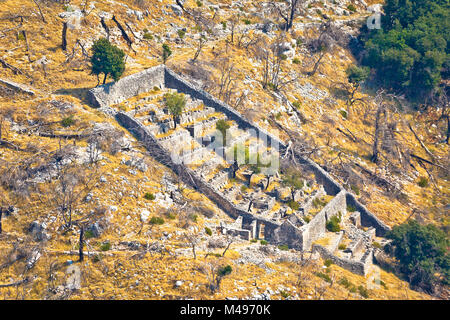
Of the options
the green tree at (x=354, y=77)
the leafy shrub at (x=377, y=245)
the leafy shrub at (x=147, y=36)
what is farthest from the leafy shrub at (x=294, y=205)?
the leafy shrub at (x=147, y=36)

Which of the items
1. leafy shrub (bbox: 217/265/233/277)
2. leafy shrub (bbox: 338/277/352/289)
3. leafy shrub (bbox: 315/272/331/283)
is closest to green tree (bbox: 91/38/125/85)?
leafy shrub (bbox: 217/265/233/277)

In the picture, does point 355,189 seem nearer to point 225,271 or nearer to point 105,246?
point 225,271

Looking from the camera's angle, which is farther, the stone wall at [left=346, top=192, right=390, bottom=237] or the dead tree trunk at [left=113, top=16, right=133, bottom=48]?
the dead tree trunk at [left=113, top=16, right=133, bottom=48]

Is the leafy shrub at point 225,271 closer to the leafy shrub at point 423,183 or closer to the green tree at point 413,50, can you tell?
the leafy shrub at point 423,183

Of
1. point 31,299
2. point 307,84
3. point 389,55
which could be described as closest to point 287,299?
point 31,299

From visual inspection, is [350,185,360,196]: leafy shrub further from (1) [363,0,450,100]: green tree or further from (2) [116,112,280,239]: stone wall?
(1) [363,0,450,100]: green tree
